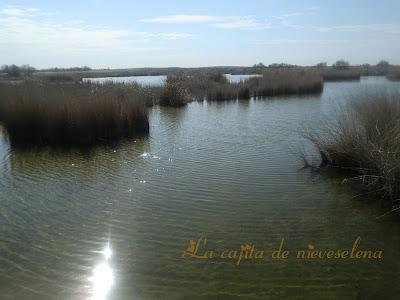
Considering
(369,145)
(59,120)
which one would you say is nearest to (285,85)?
(59,120)

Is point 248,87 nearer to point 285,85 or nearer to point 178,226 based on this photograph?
point 285,85

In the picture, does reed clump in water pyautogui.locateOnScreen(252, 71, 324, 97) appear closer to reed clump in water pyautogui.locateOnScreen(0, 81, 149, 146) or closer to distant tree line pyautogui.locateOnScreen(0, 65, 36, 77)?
reed clump in water pyautogui.locateOnScreen(0, 81, 149, 146)

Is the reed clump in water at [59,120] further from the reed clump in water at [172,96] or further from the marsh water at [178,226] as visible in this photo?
the reed clump in water at [172,96]

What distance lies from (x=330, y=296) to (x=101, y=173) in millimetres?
5953

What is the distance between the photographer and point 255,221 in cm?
580

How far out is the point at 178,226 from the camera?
5680 mm

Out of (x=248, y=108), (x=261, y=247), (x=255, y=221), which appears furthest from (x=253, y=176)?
(x=248, y=108)

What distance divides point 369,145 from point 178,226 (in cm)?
403

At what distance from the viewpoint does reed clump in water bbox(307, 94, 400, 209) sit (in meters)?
6.52

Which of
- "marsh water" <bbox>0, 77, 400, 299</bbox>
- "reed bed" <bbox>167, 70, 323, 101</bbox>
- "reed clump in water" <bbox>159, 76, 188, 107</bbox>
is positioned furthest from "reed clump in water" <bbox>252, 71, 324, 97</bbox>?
"marsh water" <bbox>0, 77, 400, 299</bbox>

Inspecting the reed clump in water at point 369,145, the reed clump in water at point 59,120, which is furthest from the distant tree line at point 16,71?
the reed clump in water at point 369,145

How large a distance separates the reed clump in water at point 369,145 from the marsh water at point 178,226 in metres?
0.46

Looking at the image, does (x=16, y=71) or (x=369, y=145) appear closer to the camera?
(x=369, y=145)

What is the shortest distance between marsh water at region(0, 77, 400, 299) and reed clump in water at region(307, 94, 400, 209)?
1.50 feet
